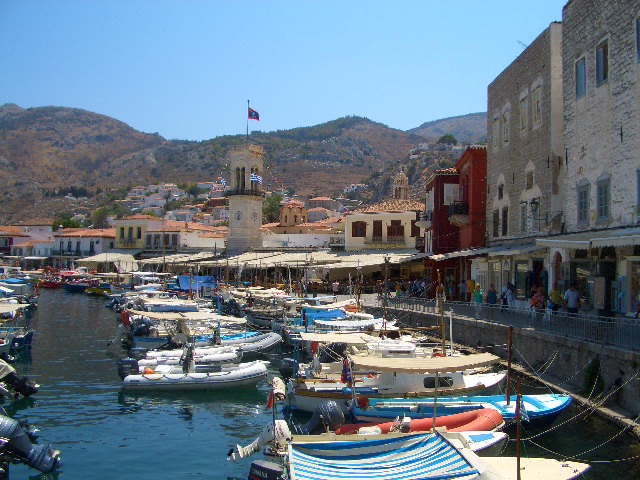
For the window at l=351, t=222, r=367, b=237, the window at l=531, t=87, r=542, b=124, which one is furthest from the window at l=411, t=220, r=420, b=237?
the window at l=531, t=87, r=542, b=124

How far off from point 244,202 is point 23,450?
64270mm

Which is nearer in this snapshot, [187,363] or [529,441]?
[529,441]

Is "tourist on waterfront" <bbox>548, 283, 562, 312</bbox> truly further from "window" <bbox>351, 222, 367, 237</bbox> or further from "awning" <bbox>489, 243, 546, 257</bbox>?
"window" <bbox>351, 222, 367, 237</bbox>

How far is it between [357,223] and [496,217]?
29.9 m

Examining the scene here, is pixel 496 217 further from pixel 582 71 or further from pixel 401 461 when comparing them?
pixel 401 461

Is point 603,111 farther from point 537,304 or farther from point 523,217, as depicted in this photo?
point 523,217

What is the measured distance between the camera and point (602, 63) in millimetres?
24453

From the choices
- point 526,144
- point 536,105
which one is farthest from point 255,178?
point 536,105

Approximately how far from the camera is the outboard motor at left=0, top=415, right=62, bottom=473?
1452cm

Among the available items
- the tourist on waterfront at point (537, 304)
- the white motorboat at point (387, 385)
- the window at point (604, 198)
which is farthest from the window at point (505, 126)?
the white motorboat at point (387, 385)

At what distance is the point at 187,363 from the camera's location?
79.8ft

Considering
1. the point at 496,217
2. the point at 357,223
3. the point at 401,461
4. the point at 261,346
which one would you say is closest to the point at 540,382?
the point at 401,461

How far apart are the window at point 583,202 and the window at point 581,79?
3.63 metres

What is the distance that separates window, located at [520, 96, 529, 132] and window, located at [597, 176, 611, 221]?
8.45 m
